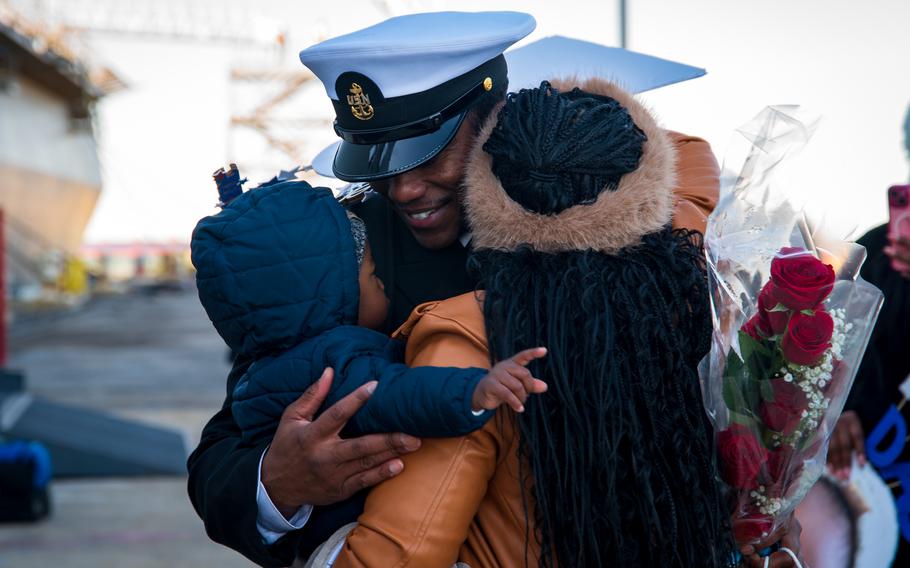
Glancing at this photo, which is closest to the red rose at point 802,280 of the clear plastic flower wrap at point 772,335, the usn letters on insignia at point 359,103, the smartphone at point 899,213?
the clear plastic flower wrap at point 772,335

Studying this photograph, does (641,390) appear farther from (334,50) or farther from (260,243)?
(334,50)

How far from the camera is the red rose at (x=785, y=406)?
1.58m

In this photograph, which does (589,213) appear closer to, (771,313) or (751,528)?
(771,313)

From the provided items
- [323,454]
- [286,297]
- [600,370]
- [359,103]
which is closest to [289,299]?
[286,297]

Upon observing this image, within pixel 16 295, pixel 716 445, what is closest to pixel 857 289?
pixel 716 445

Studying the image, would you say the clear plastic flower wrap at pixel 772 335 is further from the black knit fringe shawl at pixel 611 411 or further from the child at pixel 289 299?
the child at pixel 289 299

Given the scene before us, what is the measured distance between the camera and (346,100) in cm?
194

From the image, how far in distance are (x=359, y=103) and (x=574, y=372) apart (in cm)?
78

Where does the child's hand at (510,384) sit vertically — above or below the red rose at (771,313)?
below

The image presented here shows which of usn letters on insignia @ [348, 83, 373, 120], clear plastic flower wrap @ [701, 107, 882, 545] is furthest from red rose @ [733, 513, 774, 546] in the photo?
usn letters on insignia @ [348, 83, 373, 120]

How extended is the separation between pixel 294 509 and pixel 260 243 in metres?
0.51

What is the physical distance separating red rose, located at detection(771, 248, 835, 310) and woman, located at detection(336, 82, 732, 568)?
5.7 inches

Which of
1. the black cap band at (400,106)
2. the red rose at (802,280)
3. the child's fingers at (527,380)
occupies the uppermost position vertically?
the black cap band at (400,106)

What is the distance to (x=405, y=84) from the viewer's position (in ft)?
6.16
